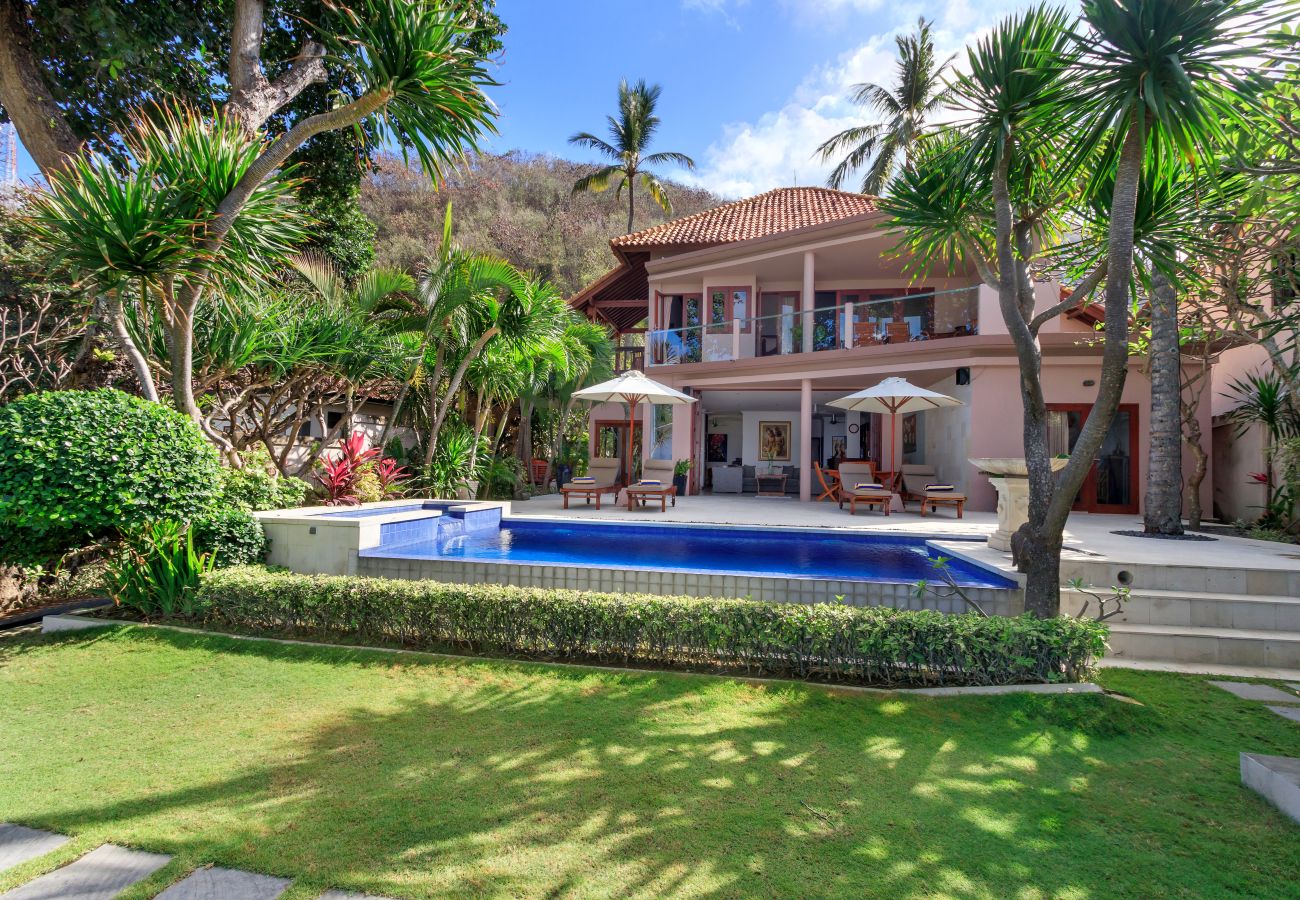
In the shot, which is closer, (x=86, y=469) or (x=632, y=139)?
(x=86, y=469)

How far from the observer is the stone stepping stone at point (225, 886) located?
221 cm

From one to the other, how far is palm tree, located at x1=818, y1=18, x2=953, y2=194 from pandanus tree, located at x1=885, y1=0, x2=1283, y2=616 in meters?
21.0

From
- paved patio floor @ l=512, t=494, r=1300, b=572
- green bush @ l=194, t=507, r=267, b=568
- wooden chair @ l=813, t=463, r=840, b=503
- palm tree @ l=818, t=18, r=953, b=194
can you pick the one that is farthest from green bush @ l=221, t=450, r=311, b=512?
palm tree @ l=818, t=18, r=953, b=194

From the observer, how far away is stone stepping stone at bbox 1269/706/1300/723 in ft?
13.3

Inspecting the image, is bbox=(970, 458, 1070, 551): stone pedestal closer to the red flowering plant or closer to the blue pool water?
the blue pool water

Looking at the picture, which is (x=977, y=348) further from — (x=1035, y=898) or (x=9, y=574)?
(x=9, y=574)

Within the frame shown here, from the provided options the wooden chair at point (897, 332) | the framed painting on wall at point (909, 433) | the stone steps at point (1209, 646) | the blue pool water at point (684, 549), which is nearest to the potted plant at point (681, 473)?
the blue pool water at point (684, 549)

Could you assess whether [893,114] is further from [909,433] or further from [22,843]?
[22,843]

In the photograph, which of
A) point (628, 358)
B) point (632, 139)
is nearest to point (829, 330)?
point (628, 358)

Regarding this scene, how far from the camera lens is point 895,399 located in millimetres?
12633

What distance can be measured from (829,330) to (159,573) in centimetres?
1381

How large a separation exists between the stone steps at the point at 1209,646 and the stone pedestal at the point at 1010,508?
6.02ft

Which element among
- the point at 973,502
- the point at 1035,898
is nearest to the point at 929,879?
the point at 1035,898

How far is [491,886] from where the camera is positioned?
2.27 m
